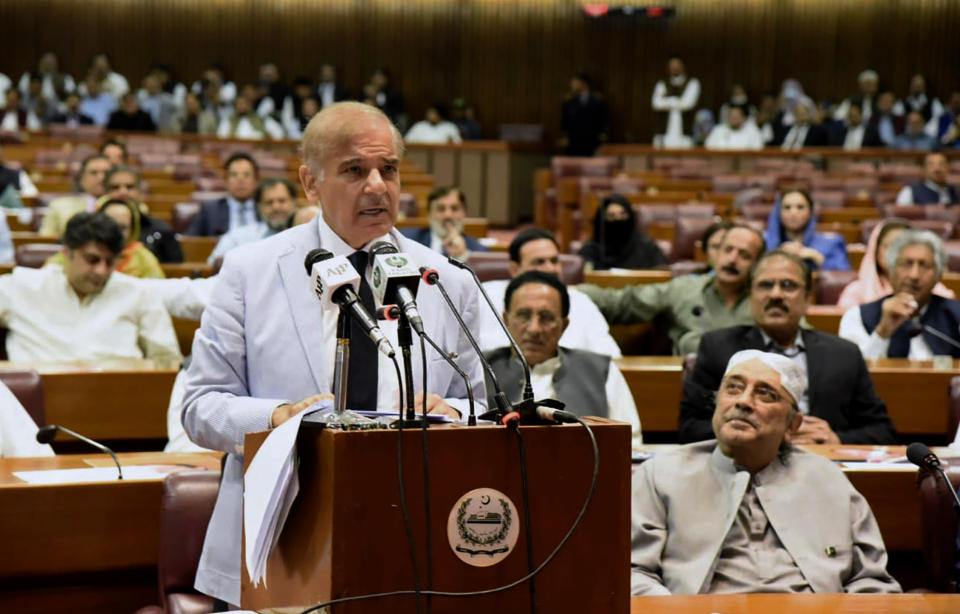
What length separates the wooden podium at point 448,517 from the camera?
1.41 m

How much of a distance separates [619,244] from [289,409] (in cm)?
547

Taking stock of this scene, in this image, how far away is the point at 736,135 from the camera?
14297mm

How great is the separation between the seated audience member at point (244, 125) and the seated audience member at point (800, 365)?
11.1m

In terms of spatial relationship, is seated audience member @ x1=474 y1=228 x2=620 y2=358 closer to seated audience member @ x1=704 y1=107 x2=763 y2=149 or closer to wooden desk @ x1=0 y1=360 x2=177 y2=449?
wooden desk @ x1=0 y1=360 x2=177 y2=449

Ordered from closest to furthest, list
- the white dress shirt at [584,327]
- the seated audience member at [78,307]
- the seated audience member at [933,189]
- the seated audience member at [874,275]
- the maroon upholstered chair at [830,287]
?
the seated audience member at [78,307]
the white dress shirt at [584,327]
the seated audience member at [874,275]
the maroon upholstered chair at [830,287]
the seated audience member at [933,189]

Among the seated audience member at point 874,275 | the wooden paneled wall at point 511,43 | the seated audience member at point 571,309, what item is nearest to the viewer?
the seated audience member at point 571,309

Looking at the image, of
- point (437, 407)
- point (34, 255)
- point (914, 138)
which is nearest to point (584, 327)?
point (34, 255)

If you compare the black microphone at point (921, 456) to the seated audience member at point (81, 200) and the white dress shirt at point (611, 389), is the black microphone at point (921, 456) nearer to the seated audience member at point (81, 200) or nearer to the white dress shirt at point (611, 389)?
the white dress shirt at point (611, 389)

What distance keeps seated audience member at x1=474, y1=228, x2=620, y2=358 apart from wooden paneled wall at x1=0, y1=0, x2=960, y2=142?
39.9 feet

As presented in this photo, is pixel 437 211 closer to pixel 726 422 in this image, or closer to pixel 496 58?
pixel 726 422

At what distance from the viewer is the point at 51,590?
9.41 ft

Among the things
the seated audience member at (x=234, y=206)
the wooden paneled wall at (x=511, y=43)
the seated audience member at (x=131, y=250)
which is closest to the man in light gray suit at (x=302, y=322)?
the seated audience member at (x=131, y=250)

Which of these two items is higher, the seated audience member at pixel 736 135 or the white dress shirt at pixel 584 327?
the seated audience member at pixel 736 135

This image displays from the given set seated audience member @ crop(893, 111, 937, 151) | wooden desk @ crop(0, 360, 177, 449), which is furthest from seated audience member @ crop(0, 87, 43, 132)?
wooden desk @ crop(0, 360, 177, 449)
